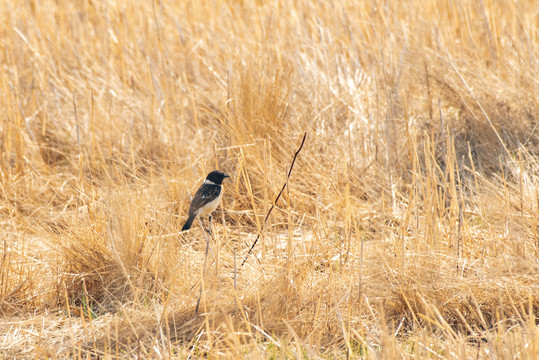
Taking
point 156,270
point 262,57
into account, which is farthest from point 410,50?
point 156,270

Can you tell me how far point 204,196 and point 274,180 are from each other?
1.86ft

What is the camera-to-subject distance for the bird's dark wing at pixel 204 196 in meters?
3.79

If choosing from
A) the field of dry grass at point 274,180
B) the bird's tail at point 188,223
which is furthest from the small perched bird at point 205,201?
the field of dry grass at point 274,180

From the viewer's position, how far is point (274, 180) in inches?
166

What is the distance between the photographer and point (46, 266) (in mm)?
3434

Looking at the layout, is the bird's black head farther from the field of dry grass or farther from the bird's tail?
the bird's tail

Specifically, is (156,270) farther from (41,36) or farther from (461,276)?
(41,36)

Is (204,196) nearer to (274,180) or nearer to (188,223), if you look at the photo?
(188,223)

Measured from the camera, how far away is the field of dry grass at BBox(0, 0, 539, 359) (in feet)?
9.25

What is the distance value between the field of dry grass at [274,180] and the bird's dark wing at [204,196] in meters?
0.15

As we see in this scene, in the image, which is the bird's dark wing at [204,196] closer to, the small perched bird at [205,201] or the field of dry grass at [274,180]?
the small perched bird at [205,201]

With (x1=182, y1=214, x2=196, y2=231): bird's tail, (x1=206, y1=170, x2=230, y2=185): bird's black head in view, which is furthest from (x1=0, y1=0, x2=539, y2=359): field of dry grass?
(x1=206, y1=170, x2=230, y2=185): bird's black head

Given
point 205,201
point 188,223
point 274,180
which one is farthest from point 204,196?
point 274,180

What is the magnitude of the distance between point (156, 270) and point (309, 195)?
4.64ft
